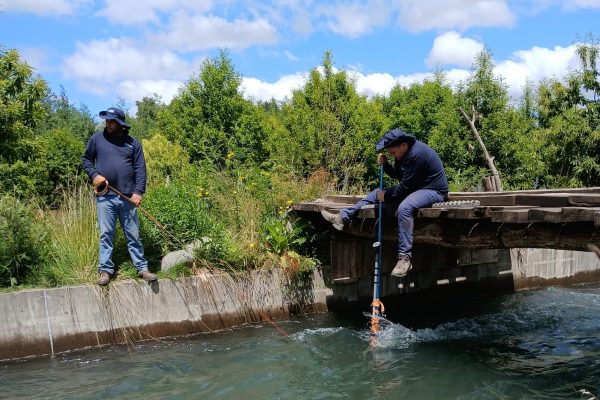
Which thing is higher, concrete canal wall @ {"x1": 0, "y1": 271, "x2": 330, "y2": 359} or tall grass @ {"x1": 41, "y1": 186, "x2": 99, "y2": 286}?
tall grass @ {"x1": 41, "y1": 186, "x2": 99, "y2": 286}

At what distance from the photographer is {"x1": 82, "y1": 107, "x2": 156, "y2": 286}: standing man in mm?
7266

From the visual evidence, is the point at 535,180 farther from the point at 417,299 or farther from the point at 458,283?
the point at 417,299

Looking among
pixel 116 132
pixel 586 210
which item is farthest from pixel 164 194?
pixel 586 210

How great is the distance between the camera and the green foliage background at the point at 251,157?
8.42m

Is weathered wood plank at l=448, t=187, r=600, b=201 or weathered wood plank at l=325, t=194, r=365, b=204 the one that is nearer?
weathered wood plank at l=448, t=187, r=600, b=201

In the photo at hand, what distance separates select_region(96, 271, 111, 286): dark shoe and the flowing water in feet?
2.81

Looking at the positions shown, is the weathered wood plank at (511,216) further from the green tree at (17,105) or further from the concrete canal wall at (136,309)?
the green tree at (17,105)

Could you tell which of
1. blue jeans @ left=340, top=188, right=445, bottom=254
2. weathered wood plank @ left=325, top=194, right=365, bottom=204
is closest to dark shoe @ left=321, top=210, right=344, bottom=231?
blue jeans @ left=340, top=188, right=445, bottom=254

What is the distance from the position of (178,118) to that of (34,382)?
36.0ft

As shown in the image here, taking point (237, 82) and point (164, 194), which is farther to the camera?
point (237, 82)

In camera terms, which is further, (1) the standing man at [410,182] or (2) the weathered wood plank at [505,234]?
(1) the standing man at [410,182]

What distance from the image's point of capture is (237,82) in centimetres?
1627

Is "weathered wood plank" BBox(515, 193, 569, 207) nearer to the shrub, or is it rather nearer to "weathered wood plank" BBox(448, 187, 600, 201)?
"weathered wood plank" BBox(448, 187, 600, 201)

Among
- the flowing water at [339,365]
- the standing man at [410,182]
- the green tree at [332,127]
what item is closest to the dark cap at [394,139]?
the standing man at [410,182]
